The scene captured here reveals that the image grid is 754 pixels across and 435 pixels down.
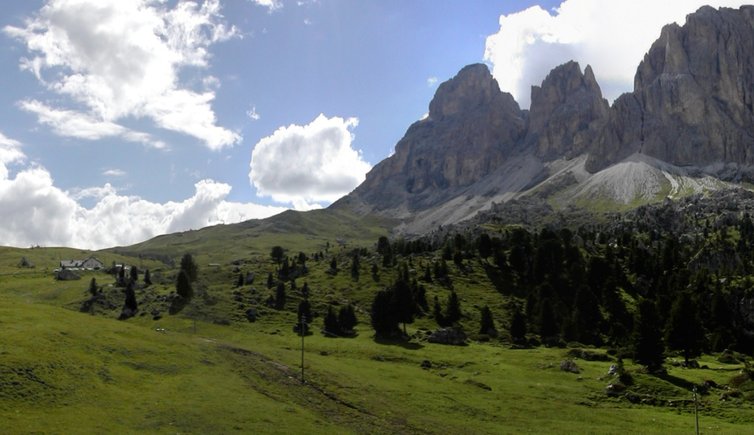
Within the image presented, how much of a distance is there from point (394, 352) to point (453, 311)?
3798 centimetres

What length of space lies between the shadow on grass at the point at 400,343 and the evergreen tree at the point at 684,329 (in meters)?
44.8

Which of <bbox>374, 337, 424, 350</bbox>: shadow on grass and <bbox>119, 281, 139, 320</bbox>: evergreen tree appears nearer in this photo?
<bbox>374, 337, 424, 350</bbox>: shadow on grass

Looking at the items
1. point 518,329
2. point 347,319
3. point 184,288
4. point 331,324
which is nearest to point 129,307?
point 184,288

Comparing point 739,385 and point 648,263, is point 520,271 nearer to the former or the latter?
point 648,263

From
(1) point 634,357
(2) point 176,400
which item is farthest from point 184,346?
(1) point 634,357

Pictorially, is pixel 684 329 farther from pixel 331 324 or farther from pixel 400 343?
pixel 331 324

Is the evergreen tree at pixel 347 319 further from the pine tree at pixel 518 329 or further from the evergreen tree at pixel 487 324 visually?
the pine tree at pixel 518 329

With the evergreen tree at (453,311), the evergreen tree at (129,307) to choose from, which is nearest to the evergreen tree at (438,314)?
the evergreen tree at (453,311)

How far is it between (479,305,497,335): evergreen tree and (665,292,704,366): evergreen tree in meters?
35.9

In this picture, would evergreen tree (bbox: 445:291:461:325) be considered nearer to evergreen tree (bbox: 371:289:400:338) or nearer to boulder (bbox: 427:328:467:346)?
boulder (bbox: 427:328:467:346)

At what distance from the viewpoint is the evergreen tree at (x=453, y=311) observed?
14512 centimetres

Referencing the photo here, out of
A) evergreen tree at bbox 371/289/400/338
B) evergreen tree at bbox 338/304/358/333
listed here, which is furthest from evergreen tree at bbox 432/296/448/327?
evergreen tree at bbox 338/304/358/333

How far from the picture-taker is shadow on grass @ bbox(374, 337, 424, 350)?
4719 inches

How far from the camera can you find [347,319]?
13612 centimetres
